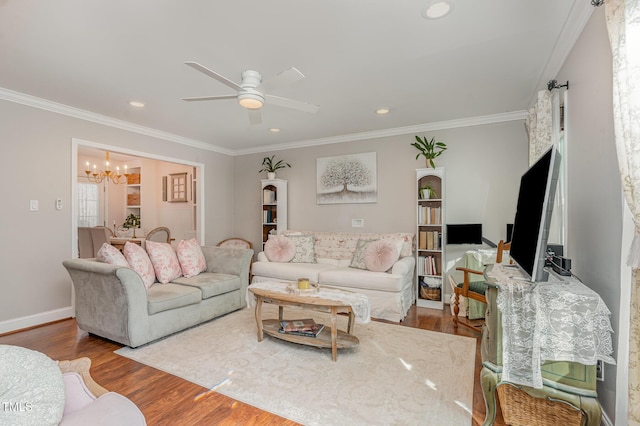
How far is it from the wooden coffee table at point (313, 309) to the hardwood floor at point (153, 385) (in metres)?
0.82

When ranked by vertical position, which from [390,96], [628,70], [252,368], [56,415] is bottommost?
[252,368]

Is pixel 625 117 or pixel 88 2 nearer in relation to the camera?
pixel 625 117

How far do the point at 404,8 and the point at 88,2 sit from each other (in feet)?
6.30

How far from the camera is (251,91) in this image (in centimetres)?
235

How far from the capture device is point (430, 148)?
14.0 feet

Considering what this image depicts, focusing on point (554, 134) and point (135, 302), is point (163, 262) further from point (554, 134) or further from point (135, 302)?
point (554, 134)

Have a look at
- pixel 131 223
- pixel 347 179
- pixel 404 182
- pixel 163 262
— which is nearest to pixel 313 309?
pixel 163 262

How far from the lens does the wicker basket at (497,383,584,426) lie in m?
1.61

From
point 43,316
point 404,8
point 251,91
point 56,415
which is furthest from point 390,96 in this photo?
point 43,316

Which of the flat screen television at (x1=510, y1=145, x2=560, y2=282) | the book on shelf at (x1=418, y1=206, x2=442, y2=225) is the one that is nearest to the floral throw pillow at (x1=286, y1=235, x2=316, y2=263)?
the book on shelf at (x1=418, y1=206, x2=442, y2=225)

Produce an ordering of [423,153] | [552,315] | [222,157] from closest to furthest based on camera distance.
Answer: [552,315]
[423,153]
[222,157]

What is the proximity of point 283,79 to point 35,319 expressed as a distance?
12.6ft

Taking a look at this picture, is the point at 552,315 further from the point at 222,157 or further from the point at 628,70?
the point at 222,157

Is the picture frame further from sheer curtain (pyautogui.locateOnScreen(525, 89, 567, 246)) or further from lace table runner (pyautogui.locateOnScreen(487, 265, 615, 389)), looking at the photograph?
lace table runner (pyautogui.locateOnScreen(487, 265, 615, 389))
